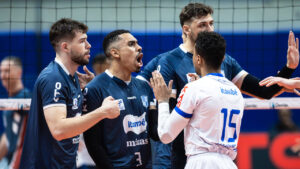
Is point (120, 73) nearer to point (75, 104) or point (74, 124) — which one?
point (75, 104)

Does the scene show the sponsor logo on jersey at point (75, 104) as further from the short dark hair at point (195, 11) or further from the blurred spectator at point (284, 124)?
the blurred spectator at point (284, 124)

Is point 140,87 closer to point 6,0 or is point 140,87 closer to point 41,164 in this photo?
point 41,164

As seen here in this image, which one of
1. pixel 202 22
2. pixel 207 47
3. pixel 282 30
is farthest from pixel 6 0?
pixel 207 47

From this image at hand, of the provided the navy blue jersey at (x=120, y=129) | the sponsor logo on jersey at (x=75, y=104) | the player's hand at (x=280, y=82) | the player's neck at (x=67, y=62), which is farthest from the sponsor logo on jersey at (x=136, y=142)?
the player's hand at (x=280, y=82)

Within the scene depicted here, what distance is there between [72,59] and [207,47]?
4.51 ft

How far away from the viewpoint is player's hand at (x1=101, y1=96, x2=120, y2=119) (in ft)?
12.7

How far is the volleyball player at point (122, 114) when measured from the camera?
4180 millimetres

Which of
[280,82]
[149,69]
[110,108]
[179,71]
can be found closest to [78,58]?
[110,108]

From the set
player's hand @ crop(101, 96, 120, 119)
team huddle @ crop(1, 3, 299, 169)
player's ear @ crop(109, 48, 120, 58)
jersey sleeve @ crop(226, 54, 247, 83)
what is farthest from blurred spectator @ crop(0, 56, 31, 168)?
jersey sleeve @ crop(226, 54, 247, 83)

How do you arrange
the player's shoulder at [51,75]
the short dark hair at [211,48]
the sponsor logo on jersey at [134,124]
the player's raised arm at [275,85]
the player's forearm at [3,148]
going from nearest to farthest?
the short dark hair at [211,48]
the player's shoulder at [51,75]
the sponsor logo on jersey at [134,124]
the player's raised arm at [275,85]
the player's forearm at [3,148]

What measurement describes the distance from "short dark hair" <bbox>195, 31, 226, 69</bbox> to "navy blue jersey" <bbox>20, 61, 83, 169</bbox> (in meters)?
1.31

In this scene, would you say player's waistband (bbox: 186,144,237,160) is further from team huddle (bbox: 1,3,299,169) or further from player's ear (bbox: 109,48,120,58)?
player's ear (bbox: 109,48,120,58)

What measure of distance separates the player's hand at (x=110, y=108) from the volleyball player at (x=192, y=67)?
1.03 m

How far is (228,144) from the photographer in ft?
12.6
